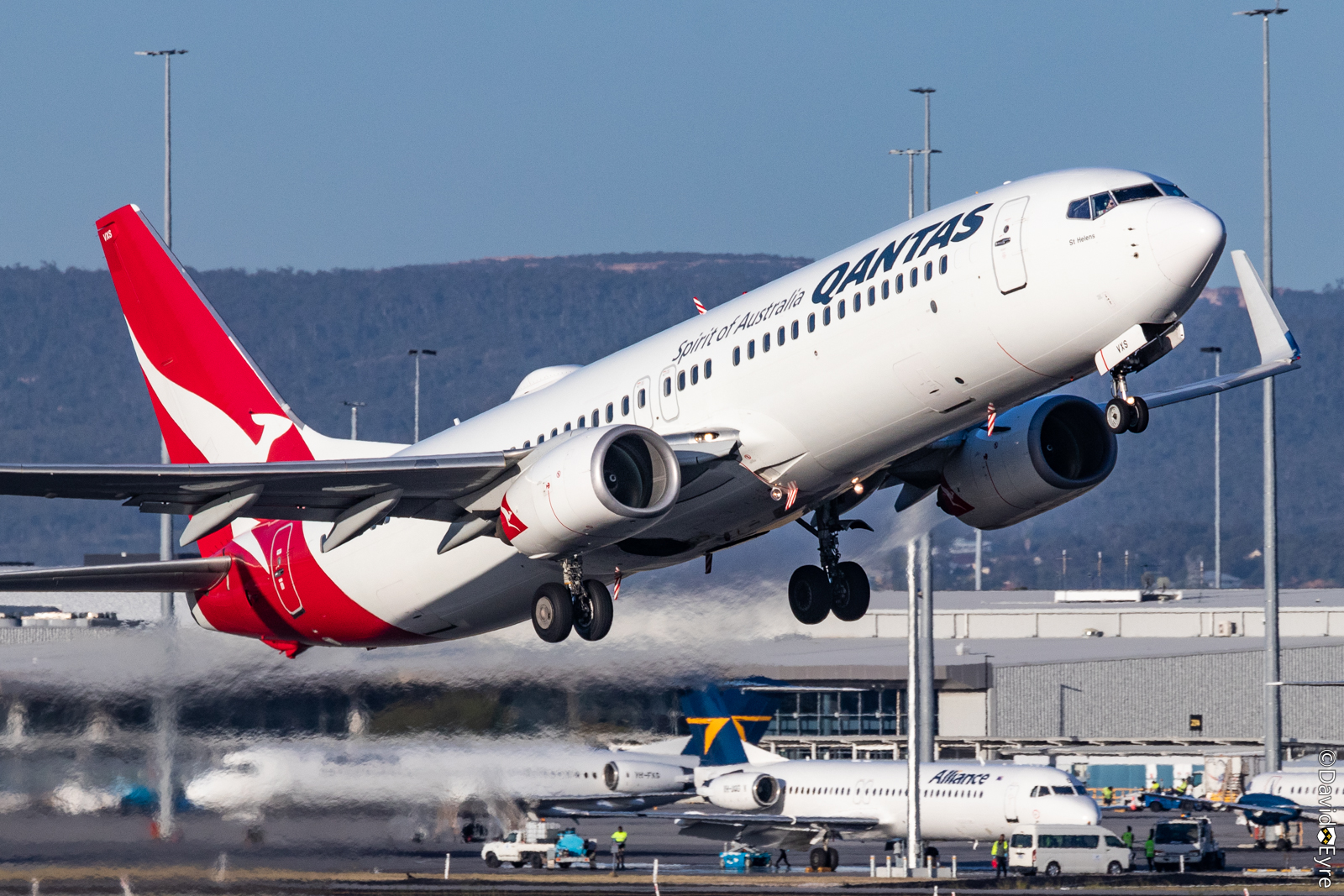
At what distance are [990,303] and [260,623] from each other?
57.3ft

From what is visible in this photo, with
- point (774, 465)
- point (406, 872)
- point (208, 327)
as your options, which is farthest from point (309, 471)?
point (406, 872)

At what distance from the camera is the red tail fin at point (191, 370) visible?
3916 cm

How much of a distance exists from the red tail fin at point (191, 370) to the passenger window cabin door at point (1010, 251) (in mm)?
17612

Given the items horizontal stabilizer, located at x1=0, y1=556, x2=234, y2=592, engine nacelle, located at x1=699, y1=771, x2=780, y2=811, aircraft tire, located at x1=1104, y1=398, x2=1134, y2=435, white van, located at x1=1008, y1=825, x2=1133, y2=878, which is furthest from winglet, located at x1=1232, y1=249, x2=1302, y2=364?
engine nacelle, located at x1=699, y1=771, x2=780, y2=811

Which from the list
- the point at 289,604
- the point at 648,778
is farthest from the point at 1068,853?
the point at 289,604

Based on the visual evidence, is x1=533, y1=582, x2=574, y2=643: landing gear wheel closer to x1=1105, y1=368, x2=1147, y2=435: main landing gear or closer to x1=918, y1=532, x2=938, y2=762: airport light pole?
x1=1105, y1=368, x2=1147, y2=435: main landing gear

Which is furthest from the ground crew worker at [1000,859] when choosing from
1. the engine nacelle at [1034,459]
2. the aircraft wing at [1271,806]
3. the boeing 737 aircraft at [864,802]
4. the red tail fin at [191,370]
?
the red tail fin at [191,370]

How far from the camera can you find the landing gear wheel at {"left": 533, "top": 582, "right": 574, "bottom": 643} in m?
30.7

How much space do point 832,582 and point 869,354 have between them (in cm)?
784

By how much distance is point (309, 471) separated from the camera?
29.7m

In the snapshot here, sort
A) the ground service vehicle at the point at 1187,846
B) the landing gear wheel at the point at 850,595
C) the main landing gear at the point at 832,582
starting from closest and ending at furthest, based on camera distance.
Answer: the main landing gear at the point at 832,582 < the landing gear wheel at the point at 850,595 < the ground service vehicle at the point at 1187,846

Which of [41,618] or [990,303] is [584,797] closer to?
[41,618]

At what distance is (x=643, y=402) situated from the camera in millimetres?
30719

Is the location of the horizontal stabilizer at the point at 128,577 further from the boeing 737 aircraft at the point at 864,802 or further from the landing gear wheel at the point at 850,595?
the boeing 737 aircraft at the point at 864,802
